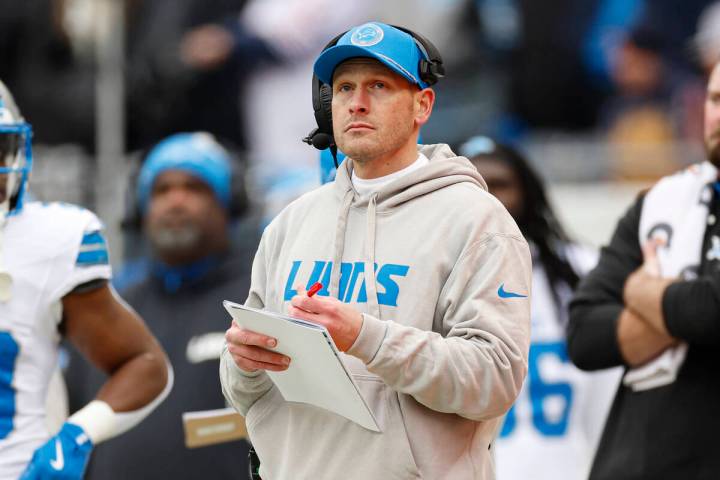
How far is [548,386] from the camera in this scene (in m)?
5.61

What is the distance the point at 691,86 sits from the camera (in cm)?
930

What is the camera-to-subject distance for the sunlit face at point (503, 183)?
19.4ft

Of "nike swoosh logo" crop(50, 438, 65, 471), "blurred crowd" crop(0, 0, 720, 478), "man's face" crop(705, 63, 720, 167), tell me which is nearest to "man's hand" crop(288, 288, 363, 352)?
"nike swoosh logo" crop(50, 438, 65, 471)

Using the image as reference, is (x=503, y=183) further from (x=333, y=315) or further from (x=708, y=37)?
(x=708, y=37)

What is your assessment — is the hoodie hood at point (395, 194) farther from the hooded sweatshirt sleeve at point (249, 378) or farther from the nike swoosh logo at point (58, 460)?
the nike swoosh logo at point (58, 460)

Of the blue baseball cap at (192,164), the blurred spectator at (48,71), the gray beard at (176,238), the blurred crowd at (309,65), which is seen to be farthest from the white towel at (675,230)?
the blurred spectator at (48,71)

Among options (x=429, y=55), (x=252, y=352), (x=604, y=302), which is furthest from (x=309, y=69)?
(x=252, y=352)

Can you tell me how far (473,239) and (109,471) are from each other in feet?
9.27

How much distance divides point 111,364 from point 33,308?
1.00 feet

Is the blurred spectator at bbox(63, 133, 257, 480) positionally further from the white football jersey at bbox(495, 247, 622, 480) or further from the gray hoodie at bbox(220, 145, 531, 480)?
the gray hoodie at bbox(220, 145, 531, 480)

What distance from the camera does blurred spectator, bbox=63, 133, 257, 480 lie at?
212 inches

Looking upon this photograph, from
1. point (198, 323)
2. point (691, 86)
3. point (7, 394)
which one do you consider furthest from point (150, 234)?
point (691, 86)

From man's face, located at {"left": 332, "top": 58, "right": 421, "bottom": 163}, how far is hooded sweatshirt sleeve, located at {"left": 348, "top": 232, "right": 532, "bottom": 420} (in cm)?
32

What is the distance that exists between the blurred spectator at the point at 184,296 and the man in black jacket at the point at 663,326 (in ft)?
5.33
